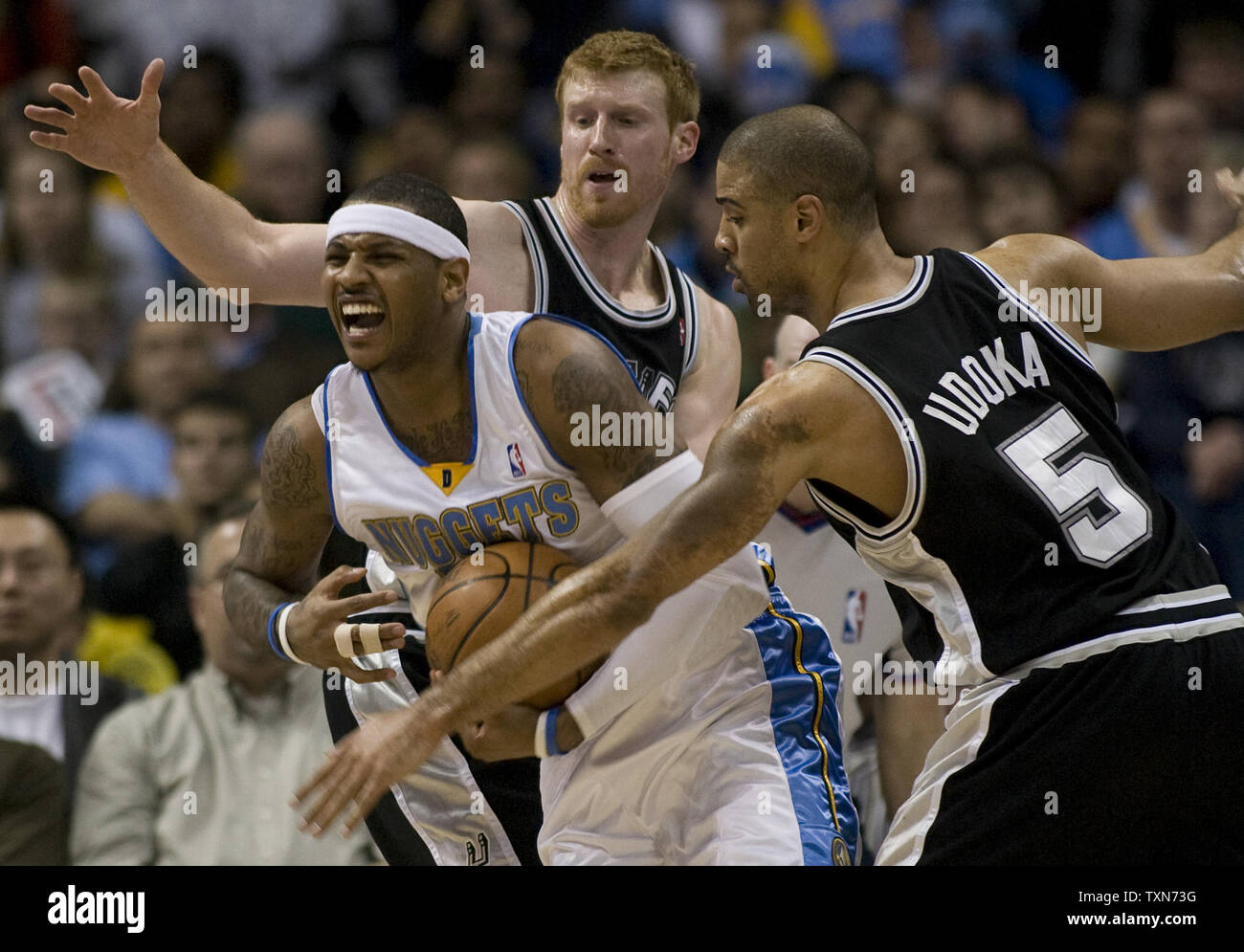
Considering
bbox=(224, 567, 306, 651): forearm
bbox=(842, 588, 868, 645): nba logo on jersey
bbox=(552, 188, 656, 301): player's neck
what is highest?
bbox=(552, 188, 656, 301): player's neck

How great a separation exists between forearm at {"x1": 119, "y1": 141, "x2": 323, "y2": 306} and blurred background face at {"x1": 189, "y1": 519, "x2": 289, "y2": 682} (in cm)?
106

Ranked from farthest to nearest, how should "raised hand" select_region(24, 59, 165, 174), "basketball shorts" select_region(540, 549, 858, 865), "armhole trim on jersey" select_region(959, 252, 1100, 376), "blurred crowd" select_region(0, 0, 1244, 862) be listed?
"blurred crowd" select_region(0, 0, 1244, 862)
"raised hand" select_region(24, 59, 165, 174)
"basketball shorts" select_region(540, 549, 858, 865)
"armhole trim on jersey" select_region(959, 252, 1100, 376)

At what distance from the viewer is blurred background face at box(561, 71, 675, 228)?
4164 millimetres

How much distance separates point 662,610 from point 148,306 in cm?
393

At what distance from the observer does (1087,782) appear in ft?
9.95

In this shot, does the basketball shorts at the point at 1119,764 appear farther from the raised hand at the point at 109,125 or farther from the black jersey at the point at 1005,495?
the raised hand at the point at 109,125

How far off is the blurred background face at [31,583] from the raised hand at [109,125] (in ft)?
5.14

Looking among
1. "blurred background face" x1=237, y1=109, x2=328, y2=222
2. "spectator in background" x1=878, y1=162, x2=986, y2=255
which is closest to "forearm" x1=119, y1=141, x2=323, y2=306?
"blurred background face" x1=237, y1=109, x2=328, y2=222

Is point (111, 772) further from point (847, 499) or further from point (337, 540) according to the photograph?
point (847, 499)

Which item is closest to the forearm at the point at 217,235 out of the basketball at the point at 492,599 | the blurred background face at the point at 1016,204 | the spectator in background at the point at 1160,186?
the basketball at the point at 492,599

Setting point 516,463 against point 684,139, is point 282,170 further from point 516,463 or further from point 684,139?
point 516,463

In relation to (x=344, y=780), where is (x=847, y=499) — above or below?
above

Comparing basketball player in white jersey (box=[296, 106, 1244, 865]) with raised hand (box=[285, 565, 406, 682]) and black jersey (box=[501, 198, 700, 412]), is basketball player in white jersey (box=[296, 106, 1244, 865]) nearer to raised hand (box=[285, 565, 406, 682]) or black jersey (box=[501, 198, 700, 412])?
raised hand (box=[285, 565, 406, 682])
